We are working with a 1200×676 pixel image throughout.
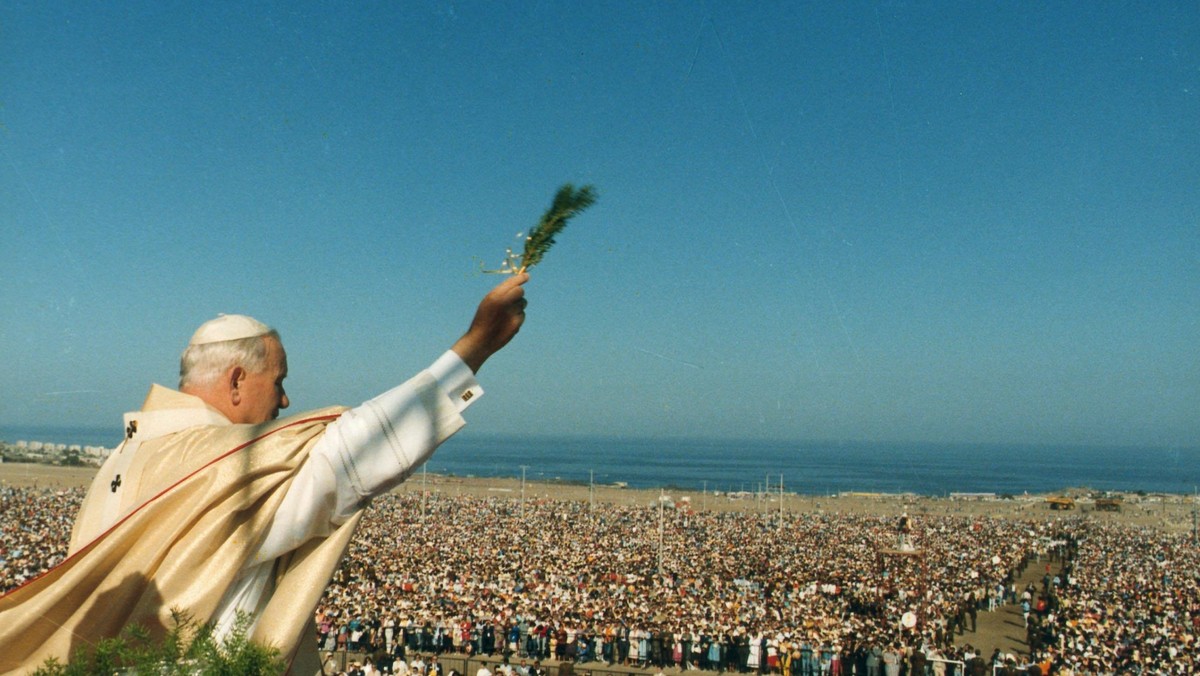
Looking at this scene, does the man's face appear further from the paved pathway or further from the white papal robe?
the paved pathway

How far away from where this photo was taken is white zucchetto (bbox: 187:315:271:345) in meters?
2.03

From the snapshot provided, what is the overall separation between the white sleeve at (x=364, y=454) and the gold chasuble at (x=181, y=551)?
0.10 feet

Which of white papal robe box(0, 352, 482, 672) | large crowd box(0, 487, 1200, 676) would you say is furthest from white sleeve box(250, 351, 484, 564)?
large crowd box(0, 487, 1200, 676)

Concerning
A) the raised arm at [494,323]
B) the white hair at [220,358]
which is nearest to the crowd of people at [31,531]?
the white hair at [220,358]

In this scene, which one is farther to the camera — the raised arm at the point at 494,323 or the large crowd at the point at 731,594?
the large crowd at the point at 731,594

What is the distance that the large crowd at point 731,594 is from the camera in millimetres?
14398

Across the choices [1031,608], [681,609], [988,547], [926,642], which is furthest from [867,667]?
[988,547]

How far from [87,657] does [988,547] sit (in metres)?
32.2

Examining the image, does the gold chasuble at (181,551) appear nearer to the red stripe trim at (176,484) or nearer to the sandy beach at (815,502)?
the red stripe trim at (176,484)

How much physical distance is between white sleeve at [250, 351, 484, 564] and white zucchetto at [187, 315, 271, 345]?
0.39m

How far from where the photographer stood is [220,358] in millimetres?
2023

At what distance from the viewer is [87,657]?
1.48 meters

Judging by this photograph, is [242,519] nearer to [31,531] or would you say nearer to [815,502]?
[31,531]

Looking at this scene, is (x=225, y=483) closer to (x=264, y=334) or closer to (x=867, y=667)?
(x=264, y=334)
